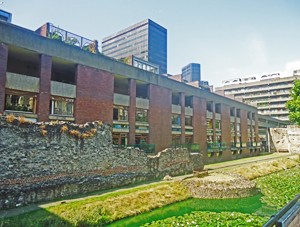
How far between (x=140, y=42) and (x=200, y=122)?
66581 millimetres

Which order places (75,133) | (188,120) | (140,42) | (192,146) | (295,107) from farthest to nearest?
(140,42)
(295,107)
(188,120)
(192,146)
(75,133)

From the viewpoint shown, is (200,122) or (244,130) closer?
(200,122)

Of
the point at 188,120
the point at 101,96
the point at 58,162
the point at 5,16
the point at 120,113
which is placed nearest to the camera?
the point at 58,162

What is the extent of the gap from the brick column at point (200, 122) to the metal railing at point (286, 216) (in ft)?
96.7

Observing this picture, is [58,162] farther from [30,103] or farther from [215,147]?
[215,147]

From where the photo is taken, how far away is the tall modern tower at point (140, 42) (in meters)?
92.1

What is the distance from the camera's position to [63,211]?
11.9 meters

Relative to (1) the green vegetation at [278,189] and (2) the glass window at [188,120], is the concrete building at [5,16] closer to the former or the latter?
(2) the glass window at [188,120]

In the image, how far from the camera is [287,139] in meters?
54.6

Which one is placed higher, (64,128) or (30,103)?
(30,103)

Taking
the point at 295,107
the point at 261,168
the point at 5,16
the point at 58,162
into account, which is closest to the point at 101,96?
the point at 58,162

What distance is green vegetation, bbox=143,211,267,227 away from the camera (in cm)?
1218

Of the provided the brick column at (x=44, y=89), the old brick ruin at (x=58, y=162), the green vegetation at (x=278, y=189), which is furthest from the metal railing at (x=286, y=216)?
the brick column at (x=44, y=89)

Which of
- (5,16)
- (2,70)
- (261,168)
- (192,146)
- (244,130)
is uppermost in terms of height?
(5,16)
